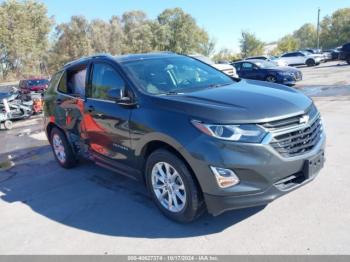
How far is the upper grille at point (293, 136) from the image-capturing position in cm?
308

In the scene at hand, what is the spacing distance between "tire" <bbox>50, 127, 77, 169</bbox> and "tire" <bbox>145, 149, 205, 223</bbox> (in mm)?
2325

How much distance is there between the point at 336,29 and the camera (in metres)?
77.5

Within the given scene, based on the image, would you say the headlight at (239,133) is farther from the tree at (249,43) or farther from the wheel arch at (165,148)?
the tree at (249,43)

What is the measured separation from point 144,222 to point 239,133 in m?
1.55

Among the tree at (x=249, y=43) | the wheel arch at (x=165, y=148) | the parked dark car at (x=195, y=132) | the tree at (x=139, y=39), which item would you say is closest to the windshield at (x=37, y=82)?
the parked dark car at (x=195, y=132)

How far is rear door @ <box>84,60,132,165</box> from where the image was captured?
4.03 metres

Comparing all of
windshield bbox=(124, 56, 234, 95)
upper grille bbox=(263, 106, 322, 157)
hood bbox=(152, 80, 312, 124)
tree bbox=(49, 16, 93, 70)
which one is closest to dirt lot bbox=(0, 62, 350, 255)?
upper grille bbox=(263, 106, 322, 157)

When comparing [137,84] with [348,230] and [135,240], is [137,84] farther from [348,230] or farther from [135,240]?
[348,230]

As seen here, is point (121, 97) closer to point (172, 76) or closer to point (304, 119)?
point (172, 76)

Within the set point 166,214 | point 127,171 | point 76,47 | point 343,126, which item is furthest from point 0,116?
point 76,47

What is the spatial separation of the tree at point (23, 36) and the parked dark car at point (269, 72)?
3993 cm

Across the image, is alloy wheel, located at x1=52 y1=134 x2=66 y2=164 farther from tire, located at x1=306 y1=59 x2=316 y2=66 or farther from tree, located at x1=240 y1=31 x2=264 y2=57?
tree, located at x1=240 y1=31 x2=264 y2=57

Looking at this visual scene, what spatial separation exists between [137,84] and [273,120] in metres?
1.63

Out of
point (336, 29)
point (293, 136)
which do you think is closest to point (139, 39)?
point (336, 29)
